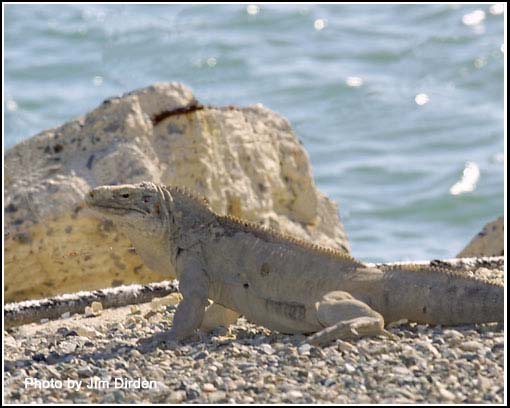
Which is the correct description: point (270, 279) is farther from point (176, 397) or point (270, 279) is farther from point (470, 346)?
point (176, 397)

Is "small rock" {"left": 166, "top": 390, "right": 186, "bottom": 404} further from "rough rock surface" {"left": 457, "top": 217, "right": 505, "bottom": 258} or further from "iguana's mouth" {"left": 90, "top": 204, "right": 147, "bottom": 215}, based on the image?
"rough rock surface" {"left": 457, "top": 217, "right": 505, "bottom": 258}

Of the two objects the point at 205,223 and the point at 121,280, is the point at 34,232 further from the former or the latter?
the point at 205,223

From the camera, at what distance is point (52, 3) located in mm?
30766

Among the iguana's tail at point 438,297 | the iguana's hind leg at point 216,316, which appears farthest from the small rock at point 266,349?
the iguana's hind leg at point 216,316

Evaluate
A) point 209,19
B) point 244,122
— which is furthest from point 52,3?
point 244,122

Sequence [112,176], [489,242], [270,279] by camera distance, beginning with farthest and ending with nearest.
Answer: [489,242], [112,176], [270,279]

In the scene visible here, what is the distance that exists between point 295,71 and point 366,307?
60.5ft

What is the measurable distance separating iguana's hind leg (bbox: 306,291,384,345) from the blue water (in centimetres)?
1041

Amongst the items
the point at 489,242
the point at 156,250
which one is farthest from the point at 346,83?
the point at 156,250

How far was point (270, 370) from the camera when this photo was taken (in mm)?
7035

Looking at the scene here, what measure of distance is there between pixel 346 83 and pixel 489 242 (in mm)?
13548

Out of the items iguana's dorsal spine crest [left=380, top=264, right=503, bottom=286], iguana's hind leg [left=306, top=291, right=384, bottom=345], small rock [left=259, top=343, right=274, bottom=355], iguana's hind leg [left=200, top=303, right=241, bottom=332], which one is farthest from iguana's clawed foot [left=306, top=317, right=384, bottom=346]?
iguana's hind leg [left=200, top=303, right=241, bottom=332]

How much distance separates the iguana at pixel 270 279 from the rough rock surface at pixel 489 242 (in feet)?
12.4

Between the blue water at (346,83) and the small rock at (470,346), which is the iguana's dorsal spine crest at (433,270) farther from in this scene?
the blue water at (346,83)
